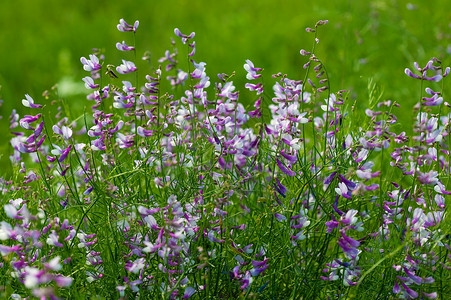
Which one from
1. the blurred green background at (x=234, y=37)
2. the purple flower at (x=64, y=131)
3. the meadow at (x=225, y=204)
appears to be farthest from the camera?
the blurred green background at (x=234, y=37)

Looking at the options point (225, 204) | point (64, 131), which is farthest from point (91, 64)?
point (225, 204)

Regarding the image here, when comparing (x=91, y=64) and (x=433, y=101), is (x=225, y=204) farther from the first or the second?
(x=433, y=101)

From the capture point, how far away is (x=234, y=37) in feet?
17.1

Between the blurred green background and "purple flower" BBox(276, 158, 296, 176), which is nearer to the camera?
"purple flower" BBox(276, 158, 296, 176)

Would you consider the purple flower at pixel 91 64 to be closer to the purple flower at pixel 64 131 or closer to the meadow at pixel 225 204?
the meadow at pixel 225 204

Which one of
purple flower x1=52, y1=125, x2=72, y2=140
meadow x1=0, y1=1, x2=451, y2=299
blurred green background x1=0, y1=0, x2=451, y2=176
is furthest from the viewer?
blurred green background x1=0, y1=0, x2=451, y2=176

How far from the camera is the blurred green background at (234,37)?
4.07 m

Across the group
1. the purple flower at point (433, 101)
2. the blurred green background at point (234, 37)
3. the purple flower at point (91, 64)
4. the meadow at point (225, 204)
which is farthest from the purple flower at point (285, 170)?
the blurred green background at point (234, 37)

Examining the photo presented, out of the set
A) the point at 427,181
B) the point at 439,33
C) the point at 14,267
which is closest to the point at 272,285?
the point at 427,181

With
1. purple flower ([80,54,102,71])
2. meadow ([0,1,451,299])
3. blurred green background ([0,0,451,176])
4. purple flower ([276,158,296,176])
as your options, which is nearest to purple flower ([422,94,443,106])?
meadow ([0,1,451,299])

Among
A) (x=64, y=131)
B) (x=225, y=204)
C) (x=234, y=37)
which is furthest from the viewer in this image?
(x=234, y=37)

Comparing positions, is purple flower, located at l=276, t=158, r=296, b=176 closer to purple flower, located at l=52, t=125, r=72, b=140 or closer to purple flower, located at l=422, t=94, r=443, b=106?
purple flower, located at l=422, t=94, r=443, b=106

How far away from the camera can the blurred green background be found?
407cm

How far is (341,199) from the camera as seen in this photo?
183 cm
